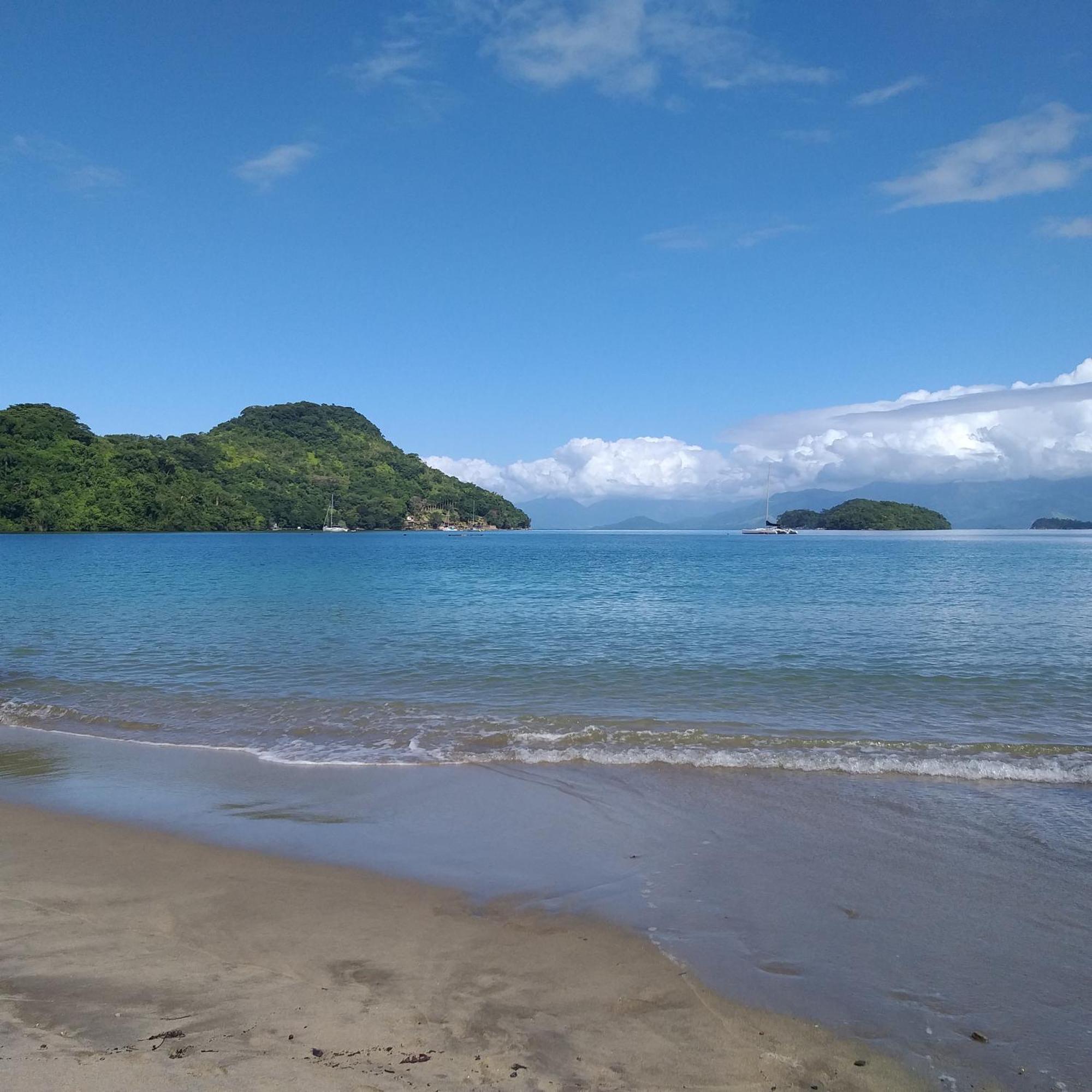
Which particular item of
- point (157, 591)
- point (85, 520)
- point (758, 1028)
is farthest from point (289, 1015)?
point (85, 520)

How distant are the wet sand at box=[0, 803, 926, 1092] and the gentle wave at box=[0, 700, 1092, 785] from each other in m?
4.77

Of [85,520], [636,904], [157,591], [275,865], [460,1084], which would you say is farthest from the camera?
[85,520]

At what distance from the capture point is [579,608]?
34.2m

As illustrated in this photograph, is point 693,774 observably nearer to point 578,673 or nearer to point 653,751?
point 653,751

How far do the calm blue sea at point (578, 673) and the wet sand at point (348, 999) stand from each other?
5.08 meters

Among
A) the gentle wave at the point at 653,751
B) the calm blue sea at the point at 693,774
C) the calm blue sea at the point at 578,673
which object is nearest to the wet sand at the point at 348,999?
the calm blue sea at the point at 693,774

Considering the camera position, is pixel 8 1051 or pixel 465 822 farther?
pixel 465 822

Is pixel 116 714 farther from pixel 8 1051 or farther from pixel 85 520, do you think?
pixel 85 520

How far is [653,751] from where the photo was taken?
40.3ft

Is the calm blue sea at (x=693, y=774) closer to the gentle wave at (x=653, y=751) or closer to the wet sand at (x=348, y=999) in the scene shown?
the gentle wave at (x=653, y=751)

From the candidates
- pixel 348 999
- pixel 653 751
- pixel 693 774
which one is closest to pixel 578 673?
pixel 653 751

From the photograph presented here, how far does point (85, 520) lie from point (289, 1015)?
173 meters

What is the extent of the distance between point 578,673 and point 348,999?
548 inches

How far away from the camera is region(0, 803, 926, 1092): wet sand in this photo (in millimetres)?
4375
